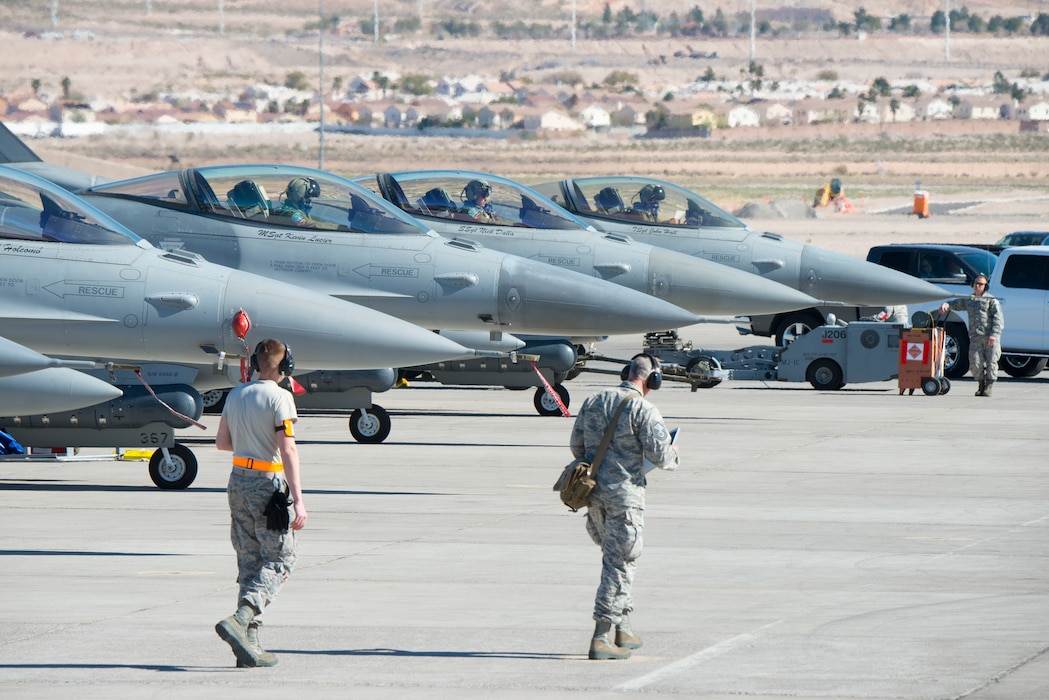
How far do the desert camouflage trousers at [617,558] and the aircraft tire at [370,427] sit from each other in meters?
10.4

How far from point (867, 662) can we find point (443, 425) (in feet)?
42.8

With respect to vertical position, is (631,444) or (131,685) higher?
(631,444)

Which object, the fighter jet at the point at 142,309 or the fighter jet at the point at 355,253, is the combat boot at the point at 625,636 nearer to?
the fighter jet at the point at 142,309

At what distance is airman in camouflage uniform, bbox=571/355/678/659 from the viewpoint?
9594 mm

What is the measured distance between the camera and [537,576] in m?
12.0

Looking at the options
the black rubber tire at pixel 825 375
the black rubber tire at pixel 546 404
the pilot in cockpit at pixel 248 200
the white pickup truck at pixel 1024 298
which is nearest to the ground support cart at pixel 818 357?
the black rubber tire at pixel 825 375

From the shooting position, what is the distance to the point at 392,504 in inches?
606

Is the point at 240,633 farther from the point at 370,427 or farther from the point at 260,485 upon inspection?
the point at 370,427

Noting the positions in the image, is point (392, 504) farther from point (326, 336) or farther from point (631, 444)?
point (631, 444)

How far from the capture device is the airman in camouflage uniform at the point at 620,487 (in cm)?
959

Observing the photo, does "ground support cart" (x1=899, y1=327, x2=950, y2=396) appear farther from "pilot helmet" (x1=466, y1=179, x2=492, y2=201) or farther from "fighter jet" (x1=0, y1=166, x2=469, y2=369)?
"fighter jet" (x1=0, y1=166, x2=469, y2=369)

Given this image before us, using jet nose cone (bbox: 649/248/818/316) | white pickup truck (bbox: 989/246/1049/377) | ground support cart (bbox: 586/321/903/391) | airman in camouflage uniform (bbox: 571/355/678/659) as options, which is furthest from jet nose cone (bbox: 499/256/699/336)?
airman in camouflage uniform (bbox: 571/355/678/659)

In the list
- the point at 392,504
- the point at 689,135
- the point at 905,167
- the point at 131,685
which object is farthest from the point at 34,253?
the point at 689,135

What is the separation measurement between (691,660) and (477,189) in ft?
47.9
